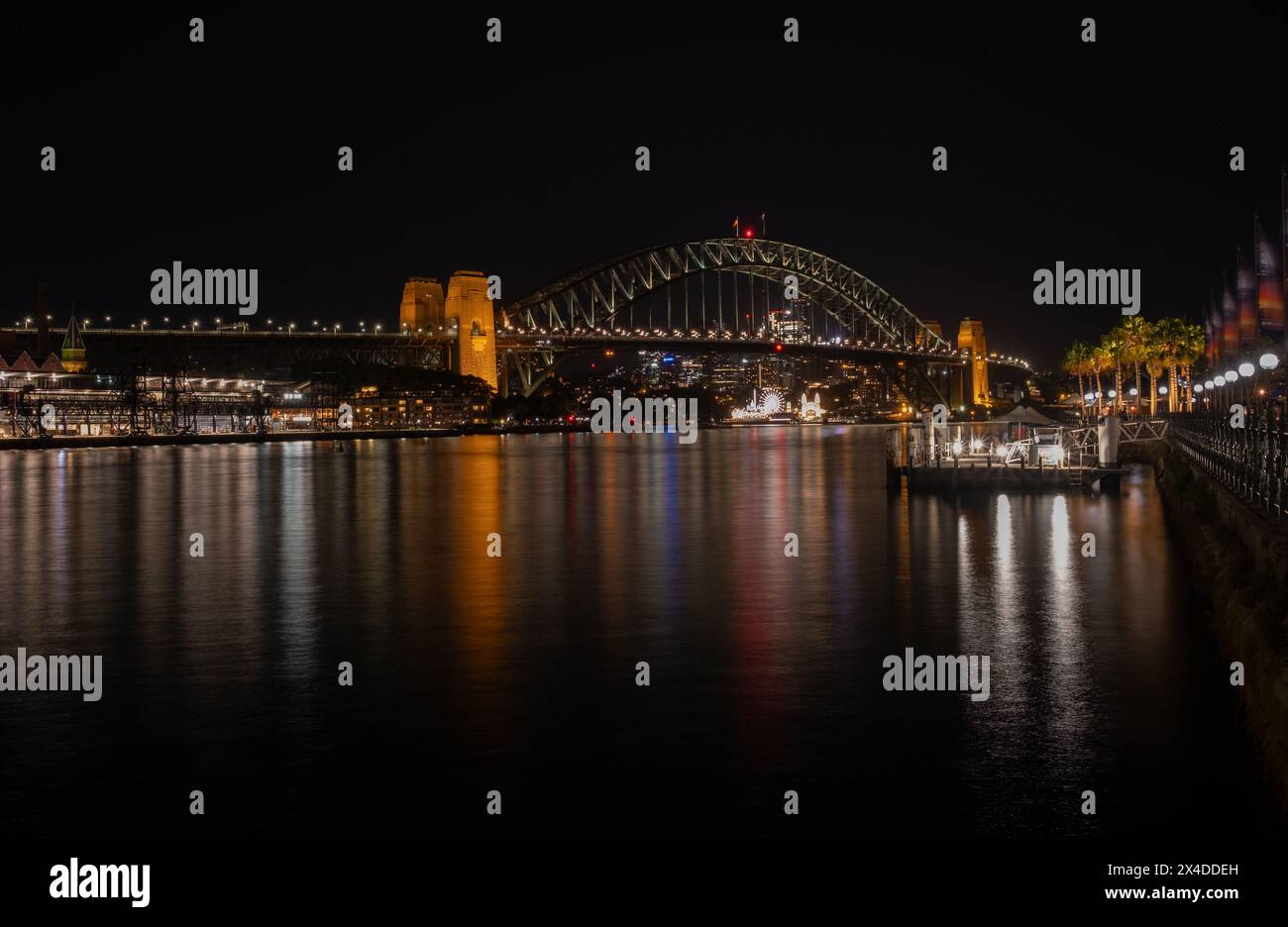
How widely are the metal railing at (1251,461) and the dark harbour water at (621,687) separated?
1.32 metres

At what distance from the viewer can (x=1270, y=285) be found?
73.3ft

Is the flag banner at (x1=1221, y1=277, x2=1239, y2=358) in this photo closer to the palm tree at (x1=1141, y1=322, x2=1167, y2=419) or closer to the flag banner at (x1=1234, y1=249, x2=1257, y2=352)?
the flag banner at (x1=1234, y1=249, x2=1257, y2=352)

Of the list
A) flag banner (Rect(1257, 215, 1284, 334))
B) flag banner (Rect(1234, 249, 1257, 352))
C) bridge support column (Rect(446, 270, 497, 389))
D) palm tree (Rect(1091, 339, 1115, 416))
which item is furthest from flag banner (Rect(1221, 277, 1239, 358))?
bridge support column (Rect(446, 270, 497, 389))

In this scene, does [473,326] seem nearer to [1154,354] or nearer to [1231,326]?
[1154,354]

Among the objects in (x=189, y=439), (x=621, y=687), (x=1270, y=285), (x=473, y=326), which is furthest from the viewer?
(x=473, y=326)

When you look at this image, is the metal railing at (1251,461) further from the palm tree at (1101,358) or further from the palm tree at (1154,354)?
the palm tree at (1101,358)

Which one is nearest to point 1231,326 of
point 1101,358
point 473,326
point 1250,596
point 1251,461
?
point 1251,461

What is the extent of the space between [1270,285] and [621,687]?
16.0 meters

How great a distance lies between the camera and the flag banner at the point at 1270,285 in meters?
22.1

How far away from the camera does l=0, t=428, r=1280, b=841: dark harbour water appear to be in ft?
25.6

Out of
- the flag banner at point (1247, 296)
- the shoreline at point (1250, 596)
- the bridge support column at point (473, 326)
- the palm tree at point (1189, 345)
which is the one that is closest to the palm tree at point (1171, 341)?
the palm tree at point (1189, 345)
